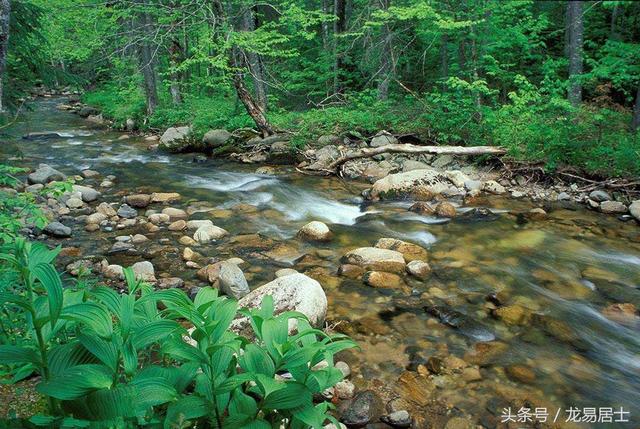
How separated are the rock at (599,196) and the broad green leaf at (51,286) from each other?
367 inches

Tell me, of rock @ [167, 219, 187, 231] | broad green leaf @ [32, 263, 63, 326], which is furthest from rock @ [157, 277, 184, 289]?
broad green leaf @ [32, 263, 63, 326]

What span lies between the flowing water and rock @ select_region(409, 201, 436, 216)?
0.82 ft

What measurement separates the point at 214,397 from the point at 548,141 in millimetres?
9619

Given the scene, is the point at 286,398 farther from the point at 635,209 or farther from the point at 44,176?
the point at 44,176

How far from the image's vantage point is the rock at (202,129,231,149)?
13.2 metres

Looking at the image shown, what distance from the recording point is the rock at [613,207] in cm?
804

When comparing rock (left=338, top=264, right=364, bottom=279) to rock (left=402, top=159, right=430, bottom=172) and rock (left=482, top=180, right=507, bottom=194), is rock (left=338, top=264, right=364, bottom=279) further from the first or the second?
rock (left=402, top=159, right=430, bottom=172)

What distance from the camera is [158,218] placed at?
758 cm

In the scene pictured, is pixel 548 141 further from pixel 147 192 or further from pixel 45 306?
pixel 45 306

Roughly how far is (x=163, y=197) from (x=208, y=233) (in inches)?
97.9

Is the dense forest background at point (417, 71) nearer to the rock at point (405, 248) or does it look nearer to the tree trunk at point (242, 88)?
the tree trunk at point (242, 88)

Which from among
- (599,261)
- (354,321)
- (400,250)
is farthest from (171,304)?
(599,261)

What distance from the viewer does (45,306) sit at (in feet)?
5.92

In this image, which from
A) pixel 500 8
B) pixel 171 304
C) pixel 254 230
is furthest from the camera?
pixel 500 8
